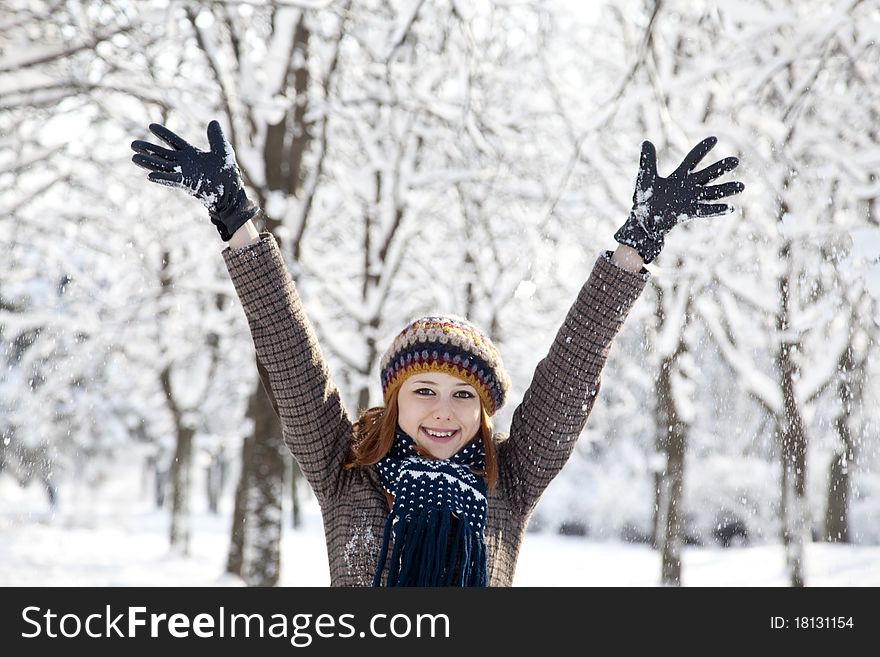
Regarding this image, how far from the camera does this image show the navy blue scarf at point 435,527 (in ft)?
6.95

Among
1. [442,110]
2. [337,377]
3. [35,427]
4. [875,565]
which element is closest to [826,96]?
[442,110]

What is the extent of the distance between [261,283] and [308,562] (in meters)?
9.95

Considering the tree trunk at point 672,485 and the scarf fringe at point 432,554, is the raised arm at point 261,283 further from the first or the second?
the tree trunk at point 672,485

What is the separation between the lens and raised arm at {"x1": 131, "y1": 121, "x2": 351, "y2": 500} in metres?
2.19

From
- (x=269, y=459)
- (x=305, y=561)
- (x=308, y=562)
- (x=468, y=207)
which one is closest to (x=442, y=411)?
(x=269, y=459)

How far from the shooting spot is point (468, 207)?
8906 mm

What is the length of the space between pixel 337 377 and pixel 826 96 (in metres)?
7.02

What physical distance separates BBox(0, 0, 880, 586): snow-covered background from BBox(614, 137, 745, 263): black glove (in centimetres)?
92

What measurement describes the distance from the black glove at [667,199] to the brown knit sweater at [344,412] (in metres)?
0.09

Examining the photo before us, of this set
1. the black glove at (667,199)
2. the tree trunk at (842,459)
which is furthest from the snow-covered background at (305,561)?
the black glove at (667,199)

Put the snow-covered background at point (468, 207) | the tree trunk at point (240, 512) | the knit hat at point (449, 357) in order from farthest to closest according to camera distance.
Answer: the tree trunk at point (240, 512)
the snow-covered background at point (468, 207)
the knit hat at point (449, 357)

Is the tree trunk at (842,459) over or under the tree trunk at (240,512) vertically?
over

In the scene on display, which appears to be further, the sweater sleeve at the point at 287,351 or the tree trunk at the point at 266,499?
the tree trunk at the point at 266,499

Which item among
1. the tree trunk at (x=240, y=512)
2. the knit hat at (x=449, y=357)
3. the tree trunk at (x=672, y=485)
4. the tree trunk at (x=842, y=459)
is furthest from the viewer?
the tree trunk at (x=672, y=485)
